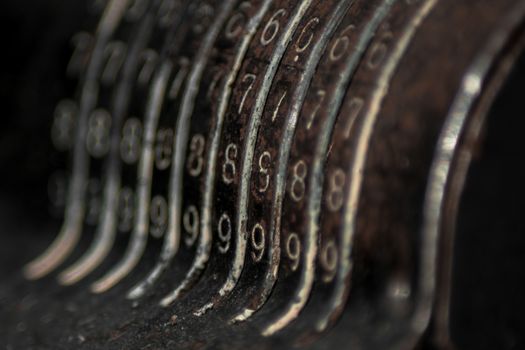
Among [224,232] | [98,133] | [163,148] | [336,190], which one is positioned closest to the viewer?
[336,190]

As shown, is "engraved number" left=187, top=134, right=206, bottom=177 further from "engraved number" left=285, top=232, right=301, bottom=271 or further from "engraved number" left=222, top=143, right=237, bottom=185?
"engraved number" left=285, top=232, right=301, bottom=271

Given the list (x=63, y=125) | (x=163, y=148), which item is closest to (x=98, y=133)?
(x=63, y=125)

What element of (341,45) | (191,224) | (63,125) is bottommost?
(191,224)

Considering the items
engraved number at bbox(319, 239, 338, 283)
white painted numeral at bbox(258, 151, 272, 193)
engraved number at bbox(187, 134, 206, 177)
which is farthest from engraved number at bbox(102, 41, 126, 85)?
engraved number at bbox(319, 239, 338, 283)

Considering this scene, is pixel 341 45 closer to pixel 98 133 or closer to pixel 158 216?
pixel 158 216

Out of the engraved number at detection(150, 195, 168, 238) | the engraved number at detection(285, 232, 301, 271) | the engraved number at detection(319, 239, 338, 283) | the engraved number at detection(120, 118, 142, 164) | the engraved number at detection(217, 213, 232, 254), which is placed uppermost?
the engraved number at detection(120, 118, 142, 164)

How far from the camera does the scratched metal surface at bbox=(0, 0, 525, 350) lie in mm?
1035

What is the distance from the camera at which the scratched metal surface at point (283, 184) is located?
1.04m

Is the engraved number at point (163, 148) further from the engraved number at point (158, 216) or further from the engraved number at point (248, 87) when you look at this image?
the engraved number at point (248, 87)

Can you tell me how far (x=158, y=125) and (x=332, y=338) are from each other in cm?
44

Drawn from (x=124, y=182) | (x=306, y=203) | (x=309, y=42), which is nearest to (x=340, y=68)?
(x=309, y=42)

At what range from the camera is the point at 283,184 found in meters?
1.19

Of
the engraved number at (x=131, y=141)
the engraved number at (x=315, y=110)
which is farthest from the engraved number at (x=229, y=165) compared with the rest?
the engraved number at (x=131, y=141)

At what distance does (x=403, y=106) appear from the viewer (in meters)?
1.11
